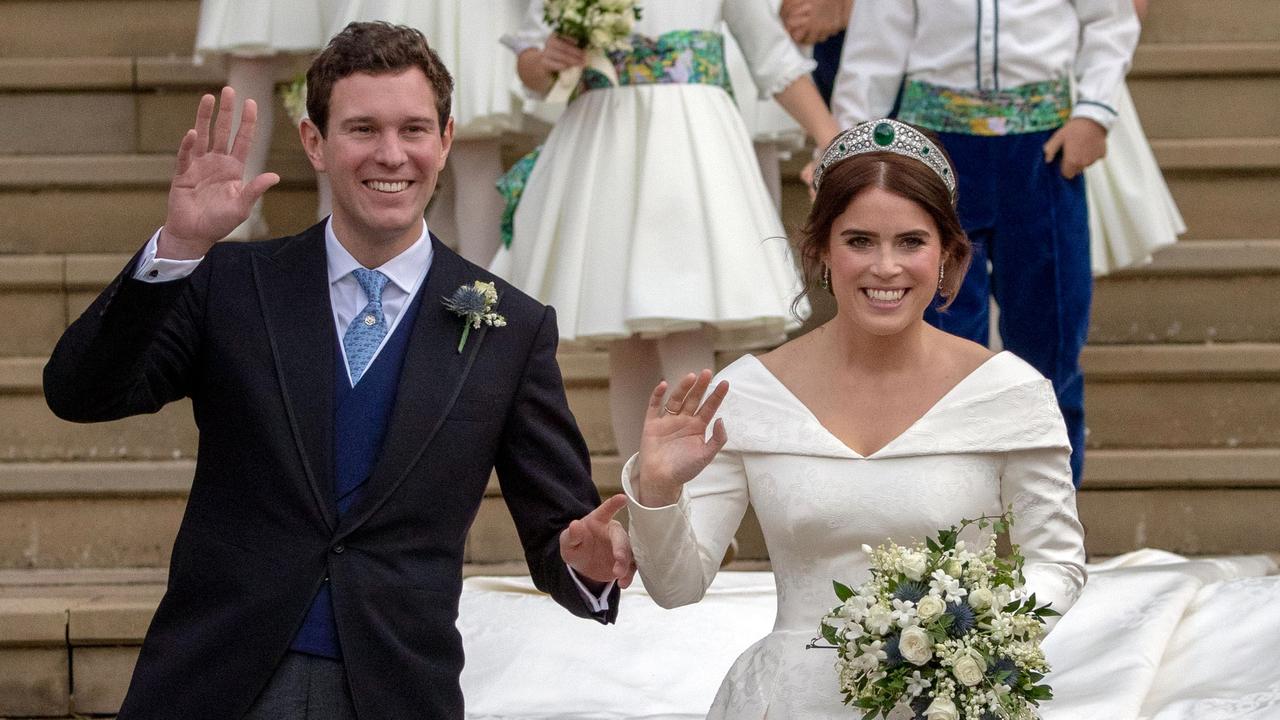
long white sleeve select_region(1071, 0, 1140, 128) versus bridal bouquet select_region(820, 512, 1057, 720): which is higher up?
long white sleeve select_region(1071, 0, 1140, 128)

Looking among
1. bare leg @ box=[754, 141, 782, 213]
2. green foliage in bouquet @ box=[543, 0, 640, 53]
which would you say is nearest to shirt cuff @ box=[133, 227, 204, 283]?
green foliage in bouquet @ box=[543, 0, 640, 53]

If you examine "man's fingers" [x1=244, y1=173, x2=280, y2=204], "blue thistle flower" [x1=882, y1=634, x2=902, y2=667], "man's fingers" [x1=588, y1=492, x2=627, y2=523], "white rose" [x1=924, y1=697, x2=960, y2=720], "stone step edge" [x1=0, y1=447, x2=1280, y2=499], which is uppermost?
"man's fingers" [x1=244, y1=173, x2=280, y2=204]

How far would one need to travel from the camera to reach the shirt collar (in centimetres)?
322

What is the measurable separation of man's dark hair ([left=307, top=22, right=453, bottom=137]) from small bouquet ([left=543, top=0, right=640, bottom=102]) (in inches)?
79.9

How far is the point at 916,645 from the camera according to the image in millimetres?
2871

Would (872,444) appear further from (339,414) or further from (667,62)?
(667,62)

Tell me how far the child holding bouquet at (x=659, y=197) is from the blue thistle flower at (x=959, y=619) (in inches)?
99.2

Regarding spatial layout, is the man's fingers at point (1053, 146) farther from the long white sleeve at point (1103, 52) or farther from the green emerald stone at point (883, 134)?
the green emerald stone at point (883, 134)

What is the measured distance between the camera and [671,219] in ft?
18.1

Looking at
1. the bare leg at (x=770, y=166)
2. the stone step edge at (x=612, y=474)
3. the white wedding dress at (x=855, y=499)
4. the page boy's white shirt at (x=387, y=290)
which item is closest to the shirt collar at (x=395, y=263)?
the page boy's white shirt at (x=387, y=290)

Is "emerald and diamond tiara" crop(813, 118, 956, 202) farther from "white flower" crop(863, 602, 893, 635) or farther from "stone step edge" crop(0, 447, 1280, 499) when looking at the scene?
"stone step edge" crop(0, 447, 1280, 499)

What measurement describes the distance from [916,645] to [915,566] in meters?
0.14

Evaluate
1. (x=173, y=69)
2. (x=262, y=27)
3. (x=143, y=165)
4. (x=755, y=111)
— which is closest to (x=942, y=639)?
(x=755, y=111)

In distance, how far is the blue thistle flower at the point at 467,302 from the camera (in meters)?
3.20
